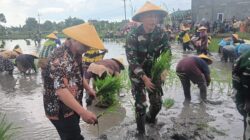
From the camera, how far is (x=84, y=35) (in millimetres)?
3029

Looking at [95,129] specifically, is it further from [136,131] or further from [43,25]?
[43,25]

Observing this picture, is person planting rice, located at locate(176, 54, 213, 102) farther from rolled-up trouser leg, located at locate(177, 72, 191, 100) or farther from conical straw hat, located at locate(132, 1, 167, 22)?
conical straw hat, located at locate(132, 1, 167, 22)

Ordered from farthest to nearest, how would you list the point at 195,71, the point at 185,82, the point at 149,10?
the point at 185,82 < the point at 195,71 < the point at 149,10

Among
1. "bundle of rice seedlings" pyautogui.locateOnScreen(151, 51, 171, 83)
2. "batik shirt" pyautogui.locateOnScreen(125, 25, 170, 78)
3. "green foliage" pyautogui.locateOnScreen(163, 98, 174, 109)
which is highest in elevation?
"batik shirt" pyautogui.locateOnScreen(125, 25, 170, 78)

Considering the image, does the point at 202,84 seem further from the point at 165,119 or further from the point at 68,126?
the point at 68,126

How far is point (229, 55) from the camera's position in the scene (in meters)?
12.0

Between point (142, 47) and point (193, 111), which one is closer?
point (142, 47)

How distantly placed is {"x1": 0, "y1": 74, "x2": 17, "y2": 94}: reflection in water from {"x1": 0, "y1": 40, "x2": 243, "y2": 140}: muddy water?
99cm

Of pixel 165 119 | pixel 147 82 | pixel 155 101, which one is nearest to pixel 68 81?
pixel 147 82

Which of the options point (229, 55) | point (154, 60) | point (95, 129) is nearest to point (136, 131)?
point (95, 129)

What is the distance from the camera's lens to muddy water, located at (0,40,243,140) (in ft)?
16.3

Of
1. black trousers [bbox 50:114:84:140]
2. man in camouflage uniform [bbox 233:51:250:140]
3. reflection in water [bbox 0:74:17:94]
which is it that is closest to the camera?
man in camouflage uniform [bbox 233:51:250:140]

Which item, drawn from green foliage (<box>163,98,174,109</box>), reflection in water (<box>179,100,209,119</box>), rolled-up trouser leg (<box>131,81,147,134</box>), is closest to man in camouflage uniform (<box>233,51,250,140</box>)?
rolled-up trouser leg (<box>131,81,147,134</box>)

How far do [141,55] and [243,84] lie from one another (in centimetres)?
172
